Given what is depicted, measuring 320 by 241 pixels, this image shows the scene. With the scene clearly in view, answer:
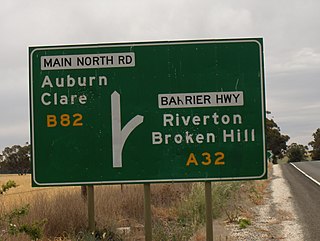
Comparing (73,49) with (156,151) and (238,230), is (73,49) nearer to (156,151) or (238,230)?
(156,151)

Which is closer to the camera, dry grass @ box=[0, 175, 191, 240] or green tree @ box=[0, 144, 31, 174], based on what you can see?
dry grass @ box=[0, 175, 191, 240]

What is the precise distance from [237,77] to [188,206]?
5978 mm

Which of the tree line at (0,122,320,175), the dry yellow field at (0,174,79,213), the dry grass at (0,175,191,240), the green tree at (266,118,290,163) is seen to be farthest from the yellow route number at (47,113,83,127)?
the green tree at (266,118,290,163)

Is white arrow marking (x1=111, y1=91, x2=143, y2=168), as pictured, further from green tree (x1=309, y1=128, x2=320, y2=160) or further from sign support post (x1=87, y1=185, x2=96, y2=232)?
green tree (x1=309, y1=128, x2=320, y2=160)

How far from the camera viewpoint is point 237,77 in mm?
7309

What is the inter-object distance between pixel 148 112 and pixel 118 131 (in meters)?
0.44

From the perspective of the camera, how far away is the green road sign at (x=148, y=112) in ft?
24.0

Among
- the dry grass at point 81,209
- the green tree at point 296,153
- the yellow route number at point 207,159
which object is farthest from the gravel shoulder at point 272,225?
the green tree at point 296,153

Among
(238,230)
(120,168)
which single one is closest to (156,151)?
(120,168)

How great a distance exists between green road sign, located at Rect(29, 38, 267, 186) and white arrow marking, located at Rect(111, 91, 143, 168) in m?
0.01

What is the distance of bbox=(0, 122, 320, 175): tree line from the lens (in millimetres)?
93500

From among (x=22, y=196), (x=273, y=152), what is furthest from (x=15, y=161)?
(x=22, y=196)

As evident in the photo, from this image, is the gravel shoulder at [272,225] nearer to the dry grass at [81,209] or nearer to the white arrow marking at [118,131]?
the dry grass at [81,209]

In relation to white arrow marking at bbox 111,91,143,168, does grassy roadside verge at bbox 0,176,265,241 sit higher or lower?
lower
